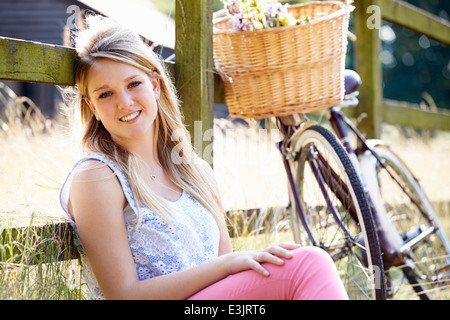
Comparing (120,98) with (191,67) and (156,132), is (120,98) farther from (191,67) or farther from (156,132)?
(191,67)

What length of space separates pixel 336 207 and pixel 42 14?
9806mm

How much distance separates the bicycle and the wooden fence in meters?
0.50

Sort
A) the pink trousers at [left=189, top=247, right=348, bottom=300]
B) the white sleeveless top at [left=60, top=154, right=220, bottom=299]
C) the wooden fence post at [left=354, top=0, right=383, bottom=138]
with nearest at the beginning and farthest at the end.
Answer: the pink trousers at [left=189, top=247, right=348, bottom=300] → the white sleeveless top at [left=60, top=154, right=220, bottom=299] → the wooden fence post at [left=354, top=0, right=383, bottom=138]

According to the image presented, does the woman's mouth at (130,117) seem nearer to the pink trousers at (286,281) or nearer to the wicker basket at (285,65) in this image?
the pink trousers at (286,281)

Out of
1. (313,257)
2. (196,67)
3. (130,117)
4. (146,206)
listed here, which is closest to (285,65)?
(196,67)

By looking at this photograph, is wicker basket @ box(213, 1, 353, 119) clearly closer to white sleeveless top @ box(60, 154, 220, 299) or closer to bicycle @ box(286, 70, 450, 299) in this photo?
bicycle @ box(286, 70, 450, 299)

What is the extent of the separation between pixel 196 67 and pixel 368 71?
168 centimetres

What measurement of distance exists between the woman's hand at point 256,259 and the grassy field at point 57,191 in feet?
1.70

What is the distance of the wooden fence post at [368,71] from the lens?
353cm

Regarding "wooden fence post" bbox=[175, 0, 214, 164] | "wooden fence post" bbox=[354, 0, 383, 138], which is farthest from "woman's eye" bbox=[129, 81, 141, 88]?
"wooden fence post" bbox=[354, 0, 383, 138]

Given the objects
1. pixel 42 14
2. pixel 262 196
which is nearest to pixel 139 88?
pixel 262 196

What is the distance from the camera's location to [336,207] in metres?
2.49

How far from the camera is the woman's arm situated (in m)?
1.49

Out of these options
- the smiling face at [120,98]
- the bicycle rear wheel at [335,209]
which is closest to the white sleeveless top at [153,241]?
the smiling face at [120,98]
